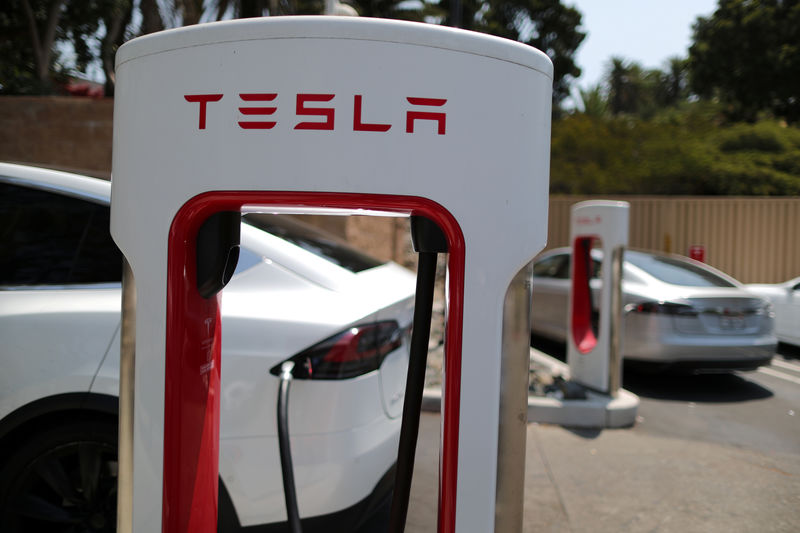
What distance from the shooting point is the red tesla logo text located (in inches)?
50.9

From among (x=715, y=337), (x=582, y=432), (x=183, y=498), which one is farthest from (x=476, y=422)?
(x=715, y=337)

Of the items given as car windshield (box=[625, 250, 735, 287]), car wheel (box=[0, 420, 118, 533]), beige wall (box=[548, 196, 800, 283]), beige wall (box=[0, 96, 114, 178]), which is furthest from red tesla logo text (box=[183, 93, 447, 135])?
beige wall (box=[548, 196, 800, 283])

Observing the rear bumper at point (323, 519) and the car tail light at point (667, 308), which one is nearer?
the rear bumper at point (323, 519)

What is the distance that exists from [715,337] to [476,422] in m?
5.51

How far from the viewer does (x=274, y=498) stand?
232 centimetres

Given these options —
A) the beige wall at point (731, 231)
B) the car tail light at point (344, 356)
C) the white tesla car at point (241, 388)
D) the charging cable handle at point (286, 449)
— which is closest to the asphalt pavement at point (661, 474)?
the white tesla car at point (241, 388)

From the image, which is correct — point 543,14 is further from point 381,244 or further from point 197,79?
point 197,79

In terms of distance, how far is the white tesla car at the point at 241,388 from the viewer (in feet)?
7.61

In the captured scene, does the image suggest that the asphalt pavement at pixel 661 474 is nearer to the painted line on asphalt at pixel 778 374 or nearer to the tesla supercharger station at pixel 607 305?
the tesla supercharger station at pixel 607 305

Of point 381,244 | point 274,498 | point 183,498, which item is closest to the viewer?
point 183,498

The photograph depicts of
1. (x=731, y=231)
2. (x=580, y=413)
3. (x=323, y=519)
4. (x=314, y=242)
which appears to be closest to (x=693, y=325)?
(x=580, y=413)

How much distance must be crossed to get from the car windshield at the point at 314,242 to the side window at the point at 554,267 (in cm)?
511

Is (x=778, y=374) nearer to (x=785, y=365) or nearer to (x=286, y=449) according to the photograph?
(x=785, y=365)

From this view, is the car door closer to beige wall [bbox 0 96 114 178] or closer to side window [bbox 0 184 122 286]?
side window [bbox 0 184 122 286]
